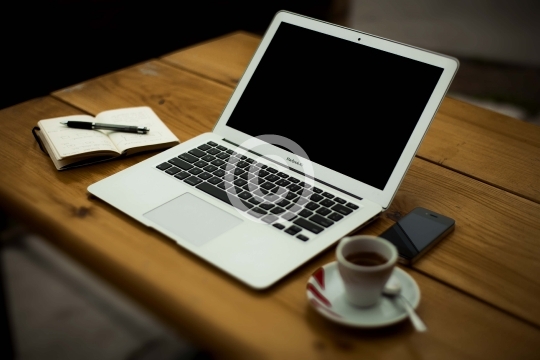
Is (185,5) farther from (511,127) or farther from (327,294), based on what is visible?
(327,294)

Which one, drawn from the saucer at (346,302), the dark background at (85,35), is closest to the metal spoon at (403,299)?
the saucer at (346,302)

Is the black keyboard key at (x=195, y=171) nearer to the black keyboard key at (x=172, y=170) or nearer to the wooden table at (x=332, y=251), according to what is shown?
the black keyboard key at (x=172, y=170)

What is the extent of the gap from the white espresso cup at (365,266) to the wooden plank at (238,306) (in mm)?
44

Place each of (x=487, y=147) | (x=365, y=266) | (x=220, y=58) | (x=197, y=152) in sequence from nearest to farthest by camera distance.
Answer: (x=365, y=266), (x=197, y=152), (x=487, y=147), (x=220, y=58)

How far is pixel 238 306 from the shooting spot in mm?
709

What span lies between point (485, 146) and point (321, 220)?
0.48 m

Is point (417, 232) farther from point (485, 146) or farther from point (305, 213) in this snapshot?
point (485, 146)

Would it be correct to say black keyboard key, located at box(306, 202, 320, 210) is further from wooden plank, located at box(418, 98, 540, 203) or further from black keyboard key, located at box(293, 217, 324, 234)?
wooden plank, located at box(418, 98, 540, 203)

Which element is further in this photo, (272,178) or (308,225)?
(272,178)

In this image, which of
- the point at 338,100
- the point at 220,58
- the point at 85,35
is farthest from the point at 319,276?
the point at 85,35

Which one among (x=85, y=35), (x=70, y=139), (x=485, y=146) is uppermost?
(x=485, y=146)

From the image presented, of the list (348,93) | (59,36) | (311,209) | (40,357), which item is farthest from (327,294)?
(59,36)

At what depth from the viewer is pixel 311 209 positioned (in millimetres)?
869

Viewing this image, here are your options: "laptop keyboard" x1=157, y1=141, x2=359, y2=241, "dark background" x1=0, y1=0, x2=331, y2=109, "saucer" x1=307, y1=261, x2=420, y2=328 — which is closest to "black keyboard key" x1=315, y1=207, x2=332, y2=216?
"laptop keyboard" x1=157, y1=141, x2=359, y2=241
